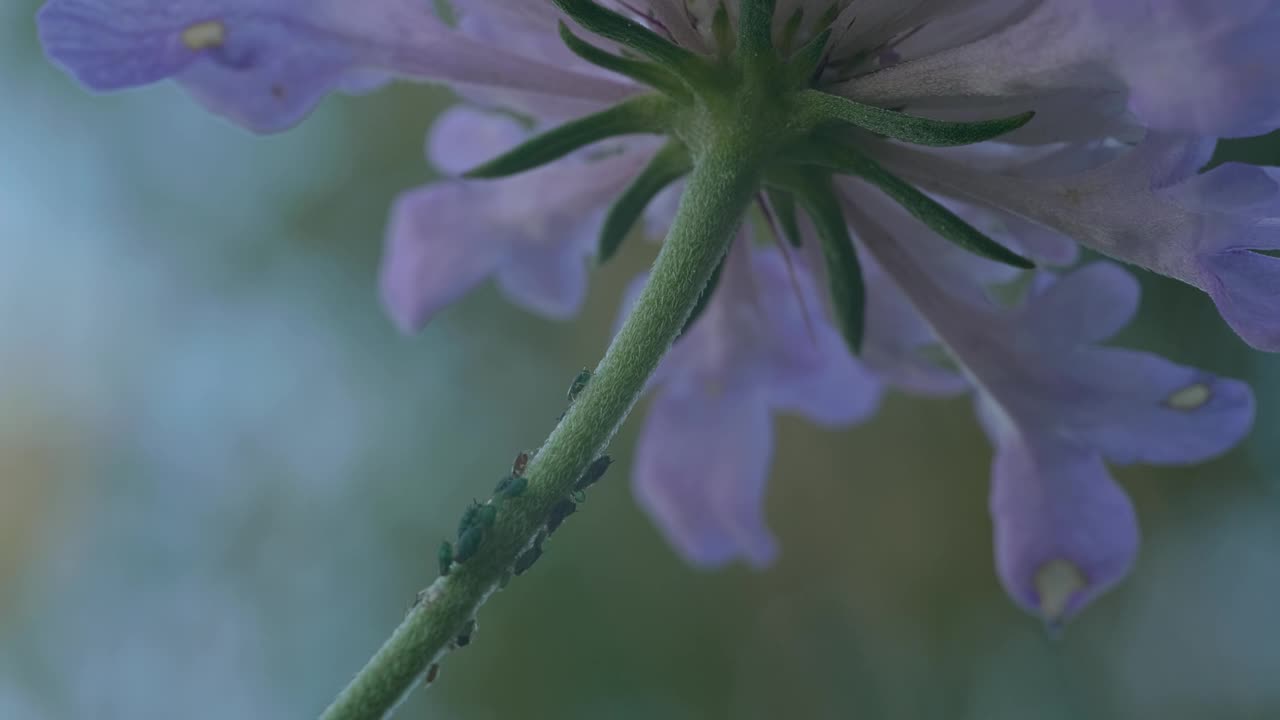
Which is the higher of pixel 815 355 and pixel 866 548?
pixel 815 355

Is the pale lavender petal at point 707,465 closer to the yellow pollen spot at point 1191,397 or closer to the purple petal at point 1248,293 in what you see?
the yellow pollen spot at point 1191,397

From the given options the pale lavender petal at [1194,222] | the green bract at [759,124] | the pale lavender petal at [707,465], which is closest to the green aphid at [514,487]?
the green bract at [759,124]

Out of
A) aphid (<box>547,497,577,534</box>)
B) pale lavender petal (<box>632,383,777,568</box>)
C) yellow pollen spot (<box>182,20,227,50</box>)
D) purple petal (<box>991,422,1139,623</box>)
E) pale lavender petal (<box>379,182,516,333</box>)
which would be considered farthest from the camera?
pale lavender petal (<box>632,383,777,568</box>)

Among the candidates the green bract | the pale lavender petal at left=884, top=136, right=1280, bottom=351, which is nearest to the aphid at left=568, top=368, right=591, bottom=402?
the green bract

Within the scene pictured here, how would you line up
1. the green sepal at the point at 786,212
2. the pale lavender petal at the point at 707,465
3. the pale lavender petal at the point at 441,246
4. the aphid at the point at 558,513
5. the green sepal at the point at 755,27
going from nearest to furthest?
the aphid at the point at 558,513, the green sepal at the point at 755,27, the green sepal at the point at 786,212, the pale lavender petal at the point at 441,246, the pale lavender petal at the point at 707,465

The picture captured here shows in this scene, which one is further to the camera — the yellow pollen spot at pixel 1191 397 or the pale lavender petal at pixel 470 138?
the pale lavender petal at pixel 470 138

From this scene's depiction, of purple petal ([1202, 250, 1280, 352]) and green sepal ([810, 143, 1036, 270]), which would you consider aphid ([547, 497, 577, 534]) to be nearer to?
green sepal ([810, 143, 1036, 270])

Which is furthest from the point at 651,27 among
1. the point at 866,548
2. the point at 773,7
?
the point at 866,548

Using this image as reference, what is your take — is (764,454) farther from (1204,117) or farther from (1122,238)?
(1204,117)
